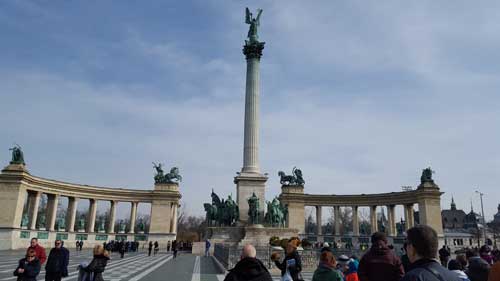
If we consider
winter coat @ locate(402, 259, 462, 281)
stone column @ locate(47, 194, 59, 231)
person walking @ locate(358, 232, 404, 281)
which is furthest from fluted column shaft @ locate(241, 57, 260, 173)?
stone column @ locate(47, 194, 59, 231)

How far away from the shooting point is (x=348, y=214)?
123 m

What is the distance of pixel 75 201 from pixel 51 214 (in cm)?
403

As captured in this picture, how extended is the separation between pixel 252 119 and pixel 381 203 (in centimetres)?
3725

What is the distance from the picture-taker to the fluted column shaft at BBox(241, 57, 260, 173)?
35438 mm

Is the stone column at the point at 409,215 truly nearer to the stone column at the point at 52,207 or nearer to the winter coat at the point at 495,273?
the stone column at the point at 52,207

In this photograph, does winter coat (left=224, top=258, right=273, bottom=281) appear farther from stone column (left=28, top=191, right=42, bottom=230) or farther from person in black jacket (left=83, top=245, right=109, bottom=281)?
stone column (left=28, top=191, right=42, bottom=230)

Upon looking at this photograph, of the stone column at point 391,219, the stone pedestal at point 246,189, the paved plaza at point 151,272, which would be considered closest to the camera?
the paved plaza at point 151,272

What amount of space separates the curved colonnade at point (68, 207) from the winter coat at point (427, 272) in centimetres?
5168

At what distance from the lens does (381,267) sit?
5.27 metres

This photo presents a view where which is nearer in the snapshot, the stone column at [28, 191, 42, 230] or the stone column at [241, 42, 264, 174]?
the stone column at [241, 42, 264, 174]

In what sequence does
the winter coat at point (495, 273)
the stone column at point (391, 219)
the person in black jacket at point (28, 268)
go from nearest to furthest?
1. the winter coat at point (495, 273)
2. the person in black jacket at point (28, 268)
3. the stone column at point (391, 219)

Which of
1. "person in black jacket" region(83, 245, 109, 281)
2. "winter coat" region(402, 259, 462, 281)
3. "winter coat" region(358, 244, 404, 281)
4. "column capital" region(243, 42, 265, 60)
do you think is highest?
"column capital" region(243, 42, 265, 60)

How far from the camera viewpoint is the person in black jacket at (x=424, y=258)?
2.99m

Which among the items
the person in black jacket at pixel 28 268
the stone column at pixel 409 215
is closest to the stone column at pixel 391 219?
the stone column at pixel 409 215
